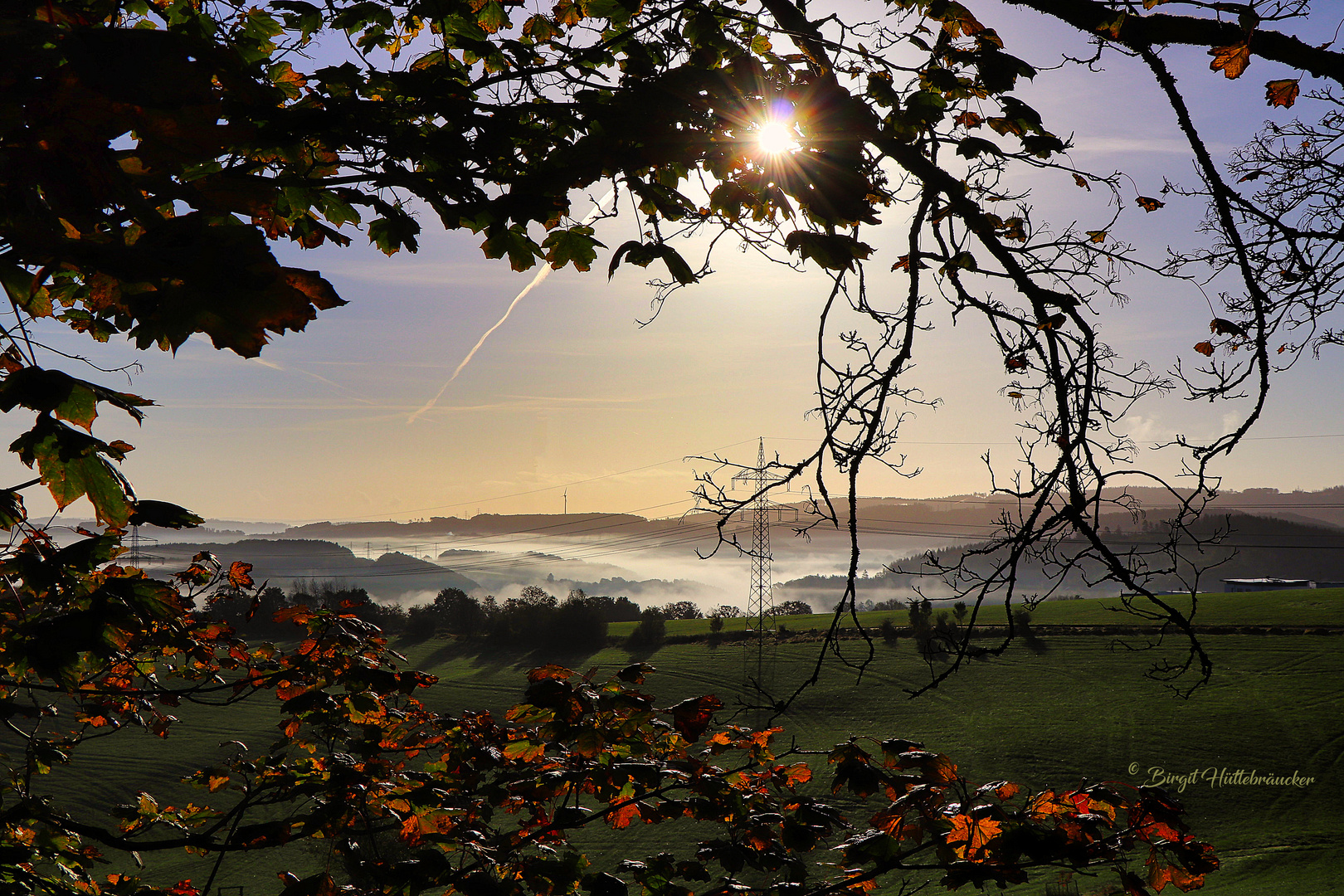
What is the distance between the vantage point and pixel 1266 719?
2736 centimetres

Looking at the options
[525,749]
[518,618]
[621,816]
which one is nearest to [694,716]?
[621,816]

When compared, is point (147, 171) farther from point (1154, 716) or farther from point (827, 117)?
point (1154, 716)

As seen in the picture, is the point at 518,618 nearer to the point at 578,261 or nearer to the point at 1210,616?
the point at 1210,616

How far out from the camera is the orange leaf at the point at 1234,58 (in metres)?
2.53

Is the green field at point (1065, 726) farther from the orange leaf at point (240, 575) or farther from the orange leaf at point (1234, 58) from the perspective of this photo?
the orange leaf at point (1234, 58)

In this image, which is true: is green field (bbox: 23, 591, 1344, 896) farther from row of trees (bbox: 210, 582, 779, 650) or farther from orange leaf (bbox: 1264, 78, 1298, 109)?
orange leaf (bbox: 1264, 78, 1298, 109)

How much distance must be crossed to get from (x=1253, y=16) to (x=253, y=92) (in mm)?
3266

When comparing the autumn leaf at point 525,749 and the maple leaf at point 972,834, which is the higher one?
the autumn leaf at point 525,749

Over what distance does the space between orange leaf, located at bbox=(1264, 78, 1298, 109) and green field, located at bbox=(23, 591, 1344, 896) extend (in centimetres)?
1984

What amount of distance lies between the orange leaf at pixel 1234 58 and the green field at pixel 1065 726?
66.8 feet

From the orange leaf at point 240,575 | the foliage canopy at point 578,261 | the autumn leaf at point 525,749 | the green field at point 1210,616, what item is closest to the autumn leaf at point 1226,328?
the foliage canopy at point 578,261

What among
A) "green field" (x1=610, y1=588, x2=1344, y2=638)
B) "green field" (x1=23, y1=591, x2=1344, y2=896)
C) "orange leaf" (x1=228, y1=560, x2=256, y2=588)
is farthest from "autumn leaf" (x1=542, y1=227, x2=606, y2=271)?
"green field" (x1=610, y1=588, x2=1344, y2=638)

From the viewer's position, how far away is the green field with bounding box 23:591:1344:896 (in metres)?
20.9

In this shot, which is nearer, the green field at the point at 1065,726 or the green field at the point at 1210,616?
the green field at the point at 1065,726
